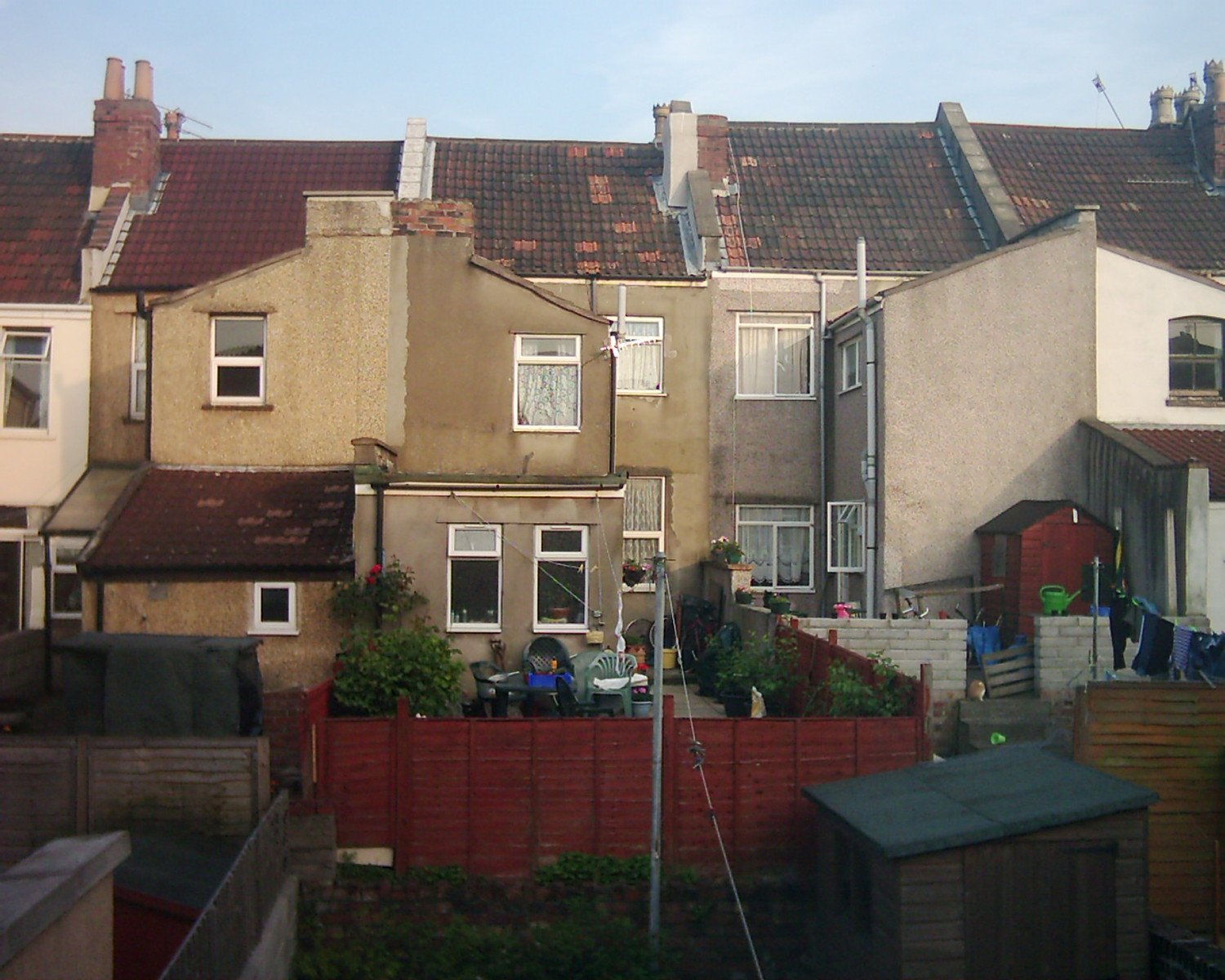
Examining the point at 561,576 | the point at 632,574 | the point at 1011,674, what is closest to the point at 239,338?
the point at 561,576

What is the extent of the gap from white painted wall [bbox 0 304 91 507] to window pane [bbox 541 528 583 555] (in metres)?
9.13

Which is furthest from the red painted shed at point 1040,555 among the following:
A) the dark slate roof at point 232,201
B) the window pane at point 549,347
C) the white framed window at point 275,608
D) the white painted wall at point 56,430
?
the white painted wall at point 56,430

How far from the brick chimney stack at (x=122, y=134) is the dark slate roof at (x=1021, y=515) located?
1715 cm

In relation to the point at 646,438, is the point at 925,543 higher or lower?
lower

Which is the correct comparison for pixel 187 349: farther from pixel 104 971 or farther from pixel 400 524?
pixel 104 971

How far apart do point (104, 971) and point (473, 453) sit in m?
12.0

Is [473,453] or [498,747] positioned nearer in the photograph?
[498,747]

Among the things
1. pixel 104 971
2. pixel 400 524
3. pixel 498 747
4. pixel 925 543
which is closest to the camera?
pixel 104 971

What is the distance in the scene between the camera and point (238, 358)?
18.2 m

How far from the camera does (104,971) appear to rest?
646 cm

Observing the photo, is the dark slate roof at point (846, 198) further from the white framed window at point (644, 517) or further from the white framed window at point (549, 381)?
the white framed window at point (549, 381)

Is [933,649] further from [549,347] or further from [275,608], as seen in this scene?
[275,608]

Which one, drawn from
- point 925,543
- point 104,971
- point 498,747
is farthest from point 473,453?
point 104,971

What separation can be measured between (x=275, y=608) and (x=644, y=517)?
8.43 meters
